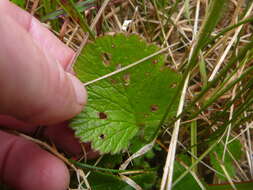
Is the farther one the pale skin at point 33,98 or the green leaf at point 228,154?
the green leaf at point 228,154

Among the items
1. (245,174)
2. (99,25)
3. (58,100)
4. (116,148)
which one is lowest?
(245,174)

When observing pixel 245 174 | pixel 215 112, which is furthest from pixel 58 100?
pixel 245 174

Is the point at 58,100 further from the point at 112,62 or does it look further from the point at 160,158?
the point at 160,158

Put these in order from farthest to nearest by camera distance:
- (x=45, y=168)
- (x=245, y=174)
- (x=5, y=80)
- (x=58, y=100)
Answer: (x=245, y=174) → (x=45, y=168) → (x=58, y=100) → (x=5, y=80)

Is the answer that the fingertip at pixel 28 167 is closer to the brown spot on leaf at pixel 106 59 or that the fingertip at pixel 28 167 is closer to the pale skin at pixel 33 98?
the pale skin at pixel 33 98

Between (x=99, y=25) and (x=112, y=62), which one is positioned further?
(x=99, y=25)

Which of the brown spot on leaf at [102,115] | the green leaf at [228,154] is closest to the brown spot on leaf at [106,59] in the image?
the brown spot on leaf at [102,115]

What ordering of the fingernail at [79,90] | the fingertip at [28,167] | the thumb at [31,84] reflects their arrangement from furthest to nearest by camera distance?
1. the fingertip at [28,167]
2. the fingernail at [79,90]
3. the thumb at [31,84]

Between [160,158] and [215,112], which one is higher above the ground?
[215,112]
